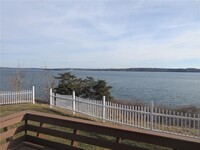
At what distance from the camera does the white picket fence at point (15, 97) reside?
56.2 feet

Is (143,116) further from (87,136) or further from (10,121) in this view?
(10,121)

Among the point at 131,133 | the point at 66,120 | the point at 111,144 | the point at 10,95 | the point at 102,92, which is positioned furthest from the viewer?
the point at 102,92

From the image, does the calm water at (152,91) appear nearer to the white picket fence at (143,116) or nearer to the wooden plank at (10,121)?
the white picket fence at (143,116)

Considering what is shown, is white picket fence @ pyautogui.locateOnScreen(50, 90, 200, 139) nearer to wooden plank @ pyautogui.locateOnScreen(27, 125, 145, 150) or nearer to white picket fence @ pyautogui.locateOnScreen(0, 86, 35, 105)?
white picket fence @ pyautogui.locateOnScreen(0, 86, 35, 105)

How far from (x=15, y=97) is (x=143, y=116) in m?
9.80

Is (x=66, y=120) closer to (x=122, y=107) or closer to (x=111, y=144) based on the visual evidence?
(x=111, y=144)

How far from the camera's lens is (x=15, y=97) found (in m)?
17.6

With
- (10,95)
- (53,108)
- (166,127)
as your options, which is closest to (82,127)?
(166,127)

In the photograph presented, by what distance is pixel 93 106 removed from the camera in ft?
42.2

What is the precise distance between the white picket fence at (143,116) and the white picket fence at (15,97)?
4.49m

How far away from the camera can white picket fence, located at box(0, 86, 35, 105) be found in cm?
1712

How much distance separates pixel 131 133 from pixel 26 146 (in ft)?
7.75

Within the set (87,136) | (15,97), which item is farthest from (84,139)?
(15,97)

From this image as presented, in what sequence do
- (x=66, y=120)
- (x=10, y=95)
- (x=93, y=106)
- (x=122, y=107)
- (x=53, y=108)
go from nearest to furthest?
1. (x=66, y=120)
2. (x=122, y=107)
3. (x=93, y=106)
4. (x=53, y=108)
5. (x=10, y=95)
